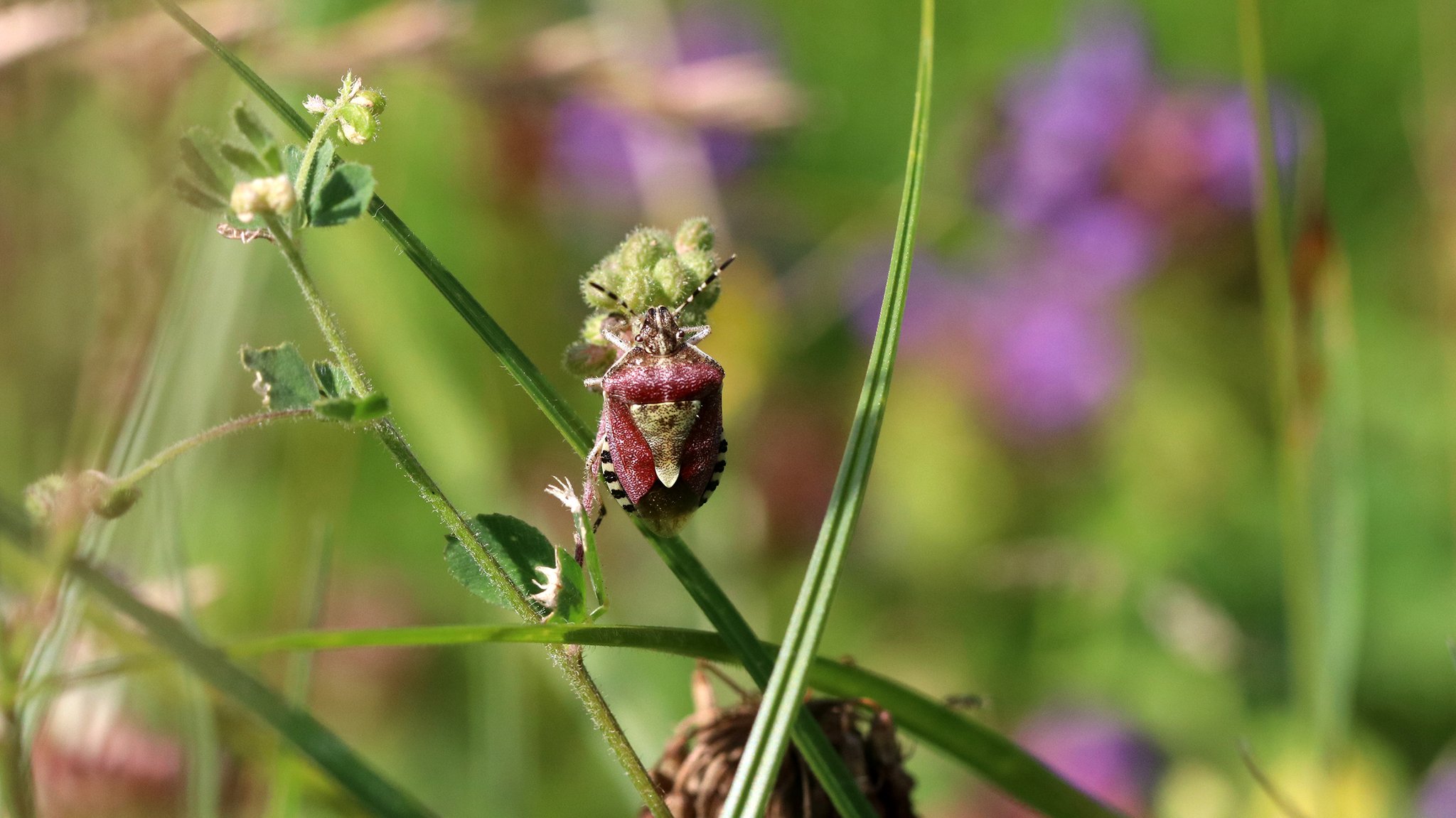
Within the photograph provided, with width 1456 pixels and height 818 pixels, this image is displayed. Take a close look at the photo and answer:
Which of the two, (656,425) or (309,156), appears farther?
(656,425)

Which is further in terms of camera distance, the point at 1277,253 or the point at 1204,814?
the point at 1204,814

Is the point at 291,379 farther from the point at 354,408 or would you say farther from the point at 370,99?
the point at 370,99

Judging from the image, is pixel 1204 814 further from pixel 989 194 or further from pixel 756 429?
pixel 989 194

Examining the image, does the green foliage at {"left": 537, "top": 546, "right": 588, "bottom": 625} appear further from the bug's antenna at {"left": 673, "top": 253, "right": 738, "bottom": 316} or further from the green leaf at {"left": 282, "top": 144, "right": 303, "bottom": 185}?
the green leaf at {"left": 282, "top": 144, "right": 303, "bottom": 185}

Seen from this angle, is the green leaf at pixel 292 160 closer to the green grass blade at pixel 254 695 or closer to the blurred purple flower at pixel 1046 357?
the green grass blade at pixel 254 695

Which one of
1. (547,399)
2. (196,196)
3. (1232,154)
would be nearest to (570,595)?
(547,399)

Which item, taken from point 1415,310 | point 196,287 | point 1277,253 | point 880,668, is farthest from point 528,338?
point 1415,310

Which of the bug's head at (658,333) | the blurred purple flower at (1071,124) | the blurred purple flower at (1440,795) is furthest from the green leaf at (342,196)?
the blurred purple flower at (1071,124)
